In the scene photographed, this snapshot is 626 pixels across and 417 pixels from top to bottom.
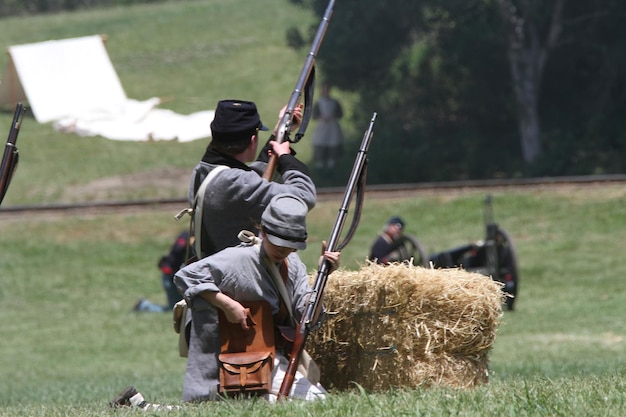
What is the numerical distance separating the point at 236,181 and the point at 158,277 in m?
14.9

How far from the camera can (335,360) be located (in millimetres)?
6934

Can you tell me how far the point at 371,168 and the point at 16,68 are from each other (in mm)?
9091

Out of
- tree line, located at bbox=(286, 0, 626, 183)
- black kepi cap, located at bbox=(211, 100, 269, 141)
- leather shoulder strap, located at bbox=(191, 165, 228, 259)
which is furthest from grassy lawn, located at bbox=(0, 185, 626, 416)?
tree line, located at bbox=(286, 0, 626, 183)

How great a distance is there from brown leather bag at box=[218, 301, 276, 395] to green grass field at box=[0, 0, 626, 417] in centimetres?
19

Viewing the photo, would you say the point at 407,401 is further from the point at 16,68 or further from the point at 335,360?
the point at 16,68

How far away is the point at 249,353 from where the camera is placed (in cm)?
610

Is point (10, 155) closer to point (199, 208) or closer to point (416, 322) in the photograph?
point (199, 208)

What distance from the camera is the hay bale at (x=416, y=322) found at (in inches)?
259

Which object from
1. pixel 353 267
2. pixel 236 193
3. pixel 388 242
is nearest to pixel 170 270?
pixel 388 242

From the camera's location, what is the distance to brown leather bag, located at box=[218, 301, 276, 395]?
604cm

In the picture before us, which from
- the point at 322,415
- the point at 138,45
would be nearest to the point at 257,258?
the point at 322,415

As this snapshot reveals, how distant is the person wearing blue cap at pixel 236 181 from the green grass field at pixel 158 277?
0.99 m

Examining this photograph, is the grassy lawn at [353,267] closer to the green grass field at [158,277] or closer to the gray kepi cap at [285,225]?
the green grass field at [158,277]

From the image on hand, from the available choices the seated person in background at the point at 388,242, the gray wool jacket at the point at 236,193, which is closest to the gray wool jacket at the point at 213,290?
the gray wool jacket at the point at 236,193
